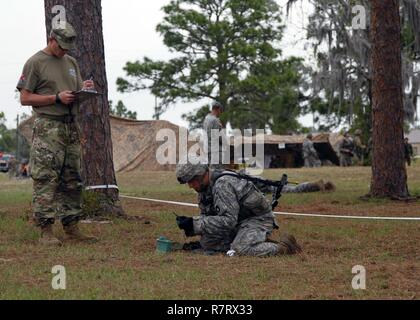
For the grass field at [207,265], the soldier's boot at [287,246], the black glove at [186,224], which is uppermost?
the black glove at [186,224]

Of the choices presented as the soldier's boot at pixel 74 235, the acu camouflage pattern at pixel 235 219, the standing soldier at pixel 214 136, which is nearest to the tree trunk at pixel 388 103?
the standing soldier at pixel 214 136

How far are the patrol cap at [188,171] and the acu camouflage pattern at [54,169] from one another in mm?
1363

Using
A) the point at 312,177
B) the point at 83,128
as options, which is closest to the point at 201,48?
the point at 312,177

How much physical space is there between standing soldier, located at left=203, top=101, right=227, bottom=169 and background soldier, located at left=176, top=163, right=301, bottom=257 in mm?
7405

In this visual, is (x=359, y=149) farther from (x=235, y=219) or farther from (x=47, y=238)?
(x=235, y=219)

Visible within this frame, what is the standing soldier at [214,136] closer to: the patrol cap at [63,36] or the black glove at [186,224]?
the patrol cap at [63,36]

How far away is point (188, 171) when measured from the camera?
6.08 m

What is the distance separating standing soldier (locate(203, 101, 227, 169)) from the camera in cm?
1392

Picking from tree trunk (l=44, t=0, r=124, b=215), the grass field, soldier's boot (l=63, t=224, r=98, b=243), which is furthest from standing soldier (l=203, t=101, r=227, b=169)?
soldier's boot (l=63, t=224, r=98, b=243)

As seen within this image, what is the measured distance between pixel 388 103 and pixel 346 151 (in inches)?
715

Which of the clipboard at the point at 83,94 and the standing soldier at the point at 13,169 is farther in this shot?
the standing soldier at the point at 13,169

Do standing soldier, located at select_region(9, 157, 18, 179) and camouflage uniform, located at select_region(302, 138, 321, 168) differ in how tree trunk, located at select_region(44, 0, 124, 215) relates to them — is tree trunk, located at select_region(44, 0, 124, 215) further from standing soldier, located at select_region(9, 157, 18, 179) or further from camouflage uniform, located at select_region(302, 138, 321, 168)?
camouflage uniform, located at select_region(302, 138, 321, 168)

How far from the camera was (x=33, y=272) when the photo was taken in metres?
5.32

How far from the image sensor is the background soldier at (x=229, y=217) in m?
6.15
